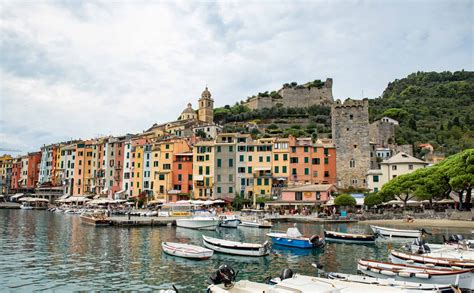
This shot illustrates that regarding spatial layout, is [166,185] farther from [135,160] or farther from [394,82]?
[394,82]

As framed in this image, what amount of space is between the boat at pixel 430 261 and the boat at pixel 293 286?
22.9 ft

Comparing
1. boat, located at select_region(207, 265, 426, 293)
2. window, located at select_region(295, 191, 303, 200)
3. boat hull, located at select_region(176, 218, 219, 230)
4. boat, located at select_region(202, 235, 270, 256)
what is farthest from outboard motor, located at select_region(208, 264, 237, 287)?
window, located at select_region(295, 191, 303, 200)

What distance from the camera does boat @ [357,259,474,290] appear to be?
18.1 metres

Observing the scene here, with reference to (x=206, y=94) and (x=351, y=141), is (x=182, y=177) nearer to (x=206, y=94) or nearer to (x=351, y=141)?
(x=351, y=141)

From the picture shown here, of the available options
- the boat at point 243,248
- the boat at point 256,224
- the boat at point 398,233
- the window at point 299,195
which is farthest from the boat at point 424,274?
the window at point 299,195

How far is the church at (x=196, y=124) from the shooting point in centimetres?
9812

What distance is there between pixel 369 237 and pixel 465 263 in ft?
47.1

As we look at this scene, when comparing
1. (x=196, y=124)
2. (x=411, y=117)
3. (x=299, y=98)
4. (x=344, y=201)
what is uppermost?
(x=299, y=98)

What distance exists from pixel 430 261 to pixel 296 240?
12059 millimetres

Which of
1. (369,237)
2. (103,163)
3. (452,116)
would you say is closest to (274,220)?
(369,237)

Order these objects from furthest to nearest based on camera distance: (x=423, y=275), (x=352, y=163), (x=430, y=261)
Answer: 1. (x=352, y=163)
2. (x=430, y=261)
3. (x=423, y=275)

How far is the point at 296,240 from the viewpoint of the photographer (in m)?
32.0

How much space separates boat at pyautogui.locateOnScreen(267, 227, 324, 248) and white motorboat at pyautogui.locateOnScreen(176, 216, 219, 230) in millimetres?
13621

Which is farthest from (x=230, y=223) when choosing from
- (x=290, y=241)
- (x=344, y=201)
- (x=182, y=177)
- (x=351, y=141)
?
(x=351, y=141)
